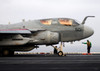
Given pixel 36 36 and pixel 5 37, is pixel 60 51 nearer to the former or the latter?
pixel 36 36

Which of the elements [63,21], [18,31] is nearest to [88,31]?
[63,21]

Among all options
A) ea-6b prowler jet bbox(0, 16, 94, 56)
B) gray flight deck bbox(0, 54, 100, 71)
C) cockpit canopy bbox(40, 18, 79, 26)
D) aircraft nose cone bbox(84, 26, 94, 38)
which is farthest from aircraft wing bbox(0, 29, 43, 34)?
gray flight deck bbox(0, 54, 100, 71)

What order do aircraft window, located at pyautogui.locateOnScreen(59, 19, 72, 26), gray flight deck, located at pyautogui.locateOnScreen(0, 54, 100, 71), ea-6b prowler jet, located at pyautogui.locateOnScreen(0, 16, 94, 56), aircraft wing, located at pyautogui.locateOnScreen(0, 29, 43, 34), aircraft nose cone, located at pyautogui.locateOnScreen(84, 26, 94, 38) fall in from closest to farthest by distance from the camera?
1. gray flight deck, located at pyautogui.locateOnScreen(0, 54, 100, 71)
2. aircraft wing, located at pyautogui.locateOnScreen(0, 29, 43, 34)
3. ea-6b prowler jet, located at pyautogui.locateOnScreen(0, 16, 94, 56)
4. aircraft window, located at pyautogui.locateOnScreen(59, 19, 72, 26)
5. aircraft nose cone, located at pyautogui.locateOnScreen(84, 26, 94, 38)

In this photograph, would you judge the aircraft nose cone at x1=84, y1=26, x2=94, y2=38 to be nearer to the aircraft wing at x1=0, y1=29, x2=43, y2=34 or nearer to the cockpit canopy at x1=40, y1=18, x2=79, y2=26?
the cockpit canopy at x1=40, y1=18, x2=79, y2=26

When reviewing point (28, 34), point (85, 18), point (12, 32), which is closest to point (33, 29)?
point (28, 34)

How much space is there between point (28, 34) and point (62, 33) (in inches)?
125

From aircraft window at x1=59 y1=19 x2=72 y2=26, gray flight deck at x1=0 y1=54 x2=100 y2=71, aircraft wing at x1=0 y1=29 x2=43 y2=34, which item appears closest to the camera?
gray flight deck at x1=0 y1=54 x2=100 y2=71

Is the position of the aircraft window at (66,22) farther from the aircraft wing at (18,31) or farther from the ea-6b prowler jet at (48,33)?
the aircraft wing at (18,31)
